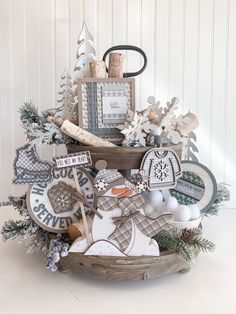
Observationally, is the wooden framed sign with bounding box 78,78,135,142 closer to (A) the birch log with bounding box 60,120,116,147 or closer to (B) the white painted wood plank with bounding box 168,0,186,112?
(A) the birch log with bounding box 60,120,116,147

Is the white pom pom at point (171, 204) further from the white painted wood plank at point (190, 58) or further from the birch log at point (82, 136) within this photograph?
the white painted wood plank at point (190, 58)

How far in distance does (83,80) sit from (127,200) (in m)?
0.29

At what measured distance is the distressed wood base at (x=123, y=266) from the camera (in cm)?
81

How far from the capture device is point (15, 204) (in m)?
0.94

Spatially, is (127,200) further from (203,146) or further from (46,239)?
(203,146)

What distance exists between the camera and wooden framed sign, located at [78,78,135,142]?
927 mm

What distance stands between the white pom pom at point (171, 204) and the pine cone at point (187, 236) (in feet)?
0.18

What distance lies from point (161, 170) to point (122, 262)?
21 cm

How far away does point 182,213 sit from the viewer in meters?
0.89

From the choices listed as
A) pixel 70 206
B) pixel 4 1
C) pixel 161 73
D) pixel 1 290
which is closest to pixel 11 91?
pixel 4 1

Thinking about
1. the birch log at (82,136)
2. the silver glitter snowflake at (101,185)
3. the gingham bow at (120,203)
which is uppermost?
the birch log at (82,136)

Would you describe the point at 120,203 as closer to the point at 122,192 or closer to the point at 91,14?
the point at 122,192

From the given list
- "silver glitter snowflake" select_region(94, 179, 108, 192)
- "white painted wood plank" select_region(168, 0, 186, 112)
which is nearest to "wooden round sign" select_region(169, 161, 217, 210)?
"silver glitter snowflake" select_region(94, 179, 108, 192)

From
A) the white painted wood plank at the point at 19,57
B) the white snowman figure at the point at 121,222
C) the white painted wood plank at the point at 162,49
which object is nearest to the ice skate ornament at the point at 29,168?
the white snowman figure at the point at 121,222
